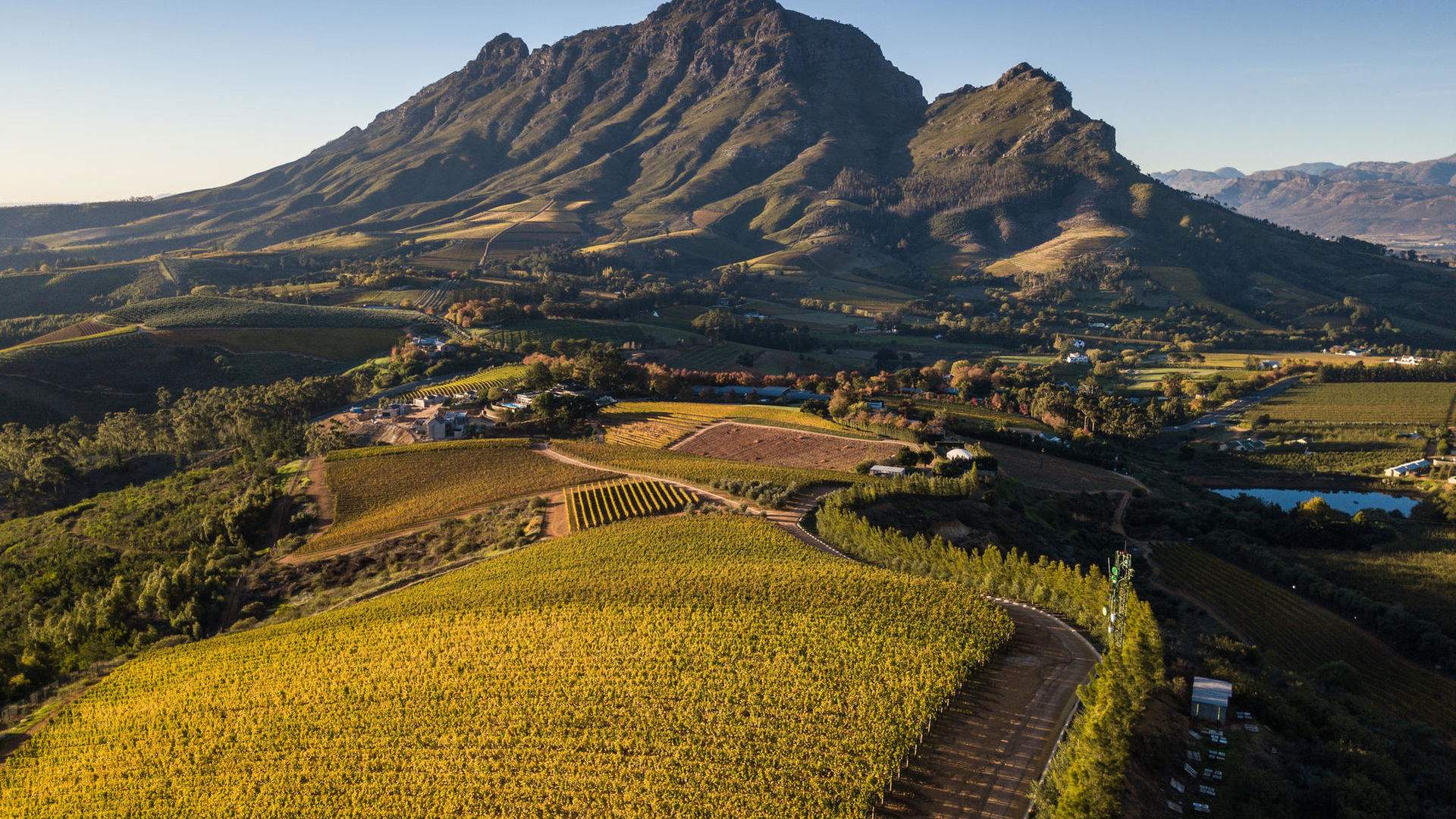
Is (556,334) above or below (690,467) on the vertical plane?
above

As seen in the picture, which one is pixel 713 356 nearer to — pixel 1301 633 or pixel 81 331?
pixel 1301 633

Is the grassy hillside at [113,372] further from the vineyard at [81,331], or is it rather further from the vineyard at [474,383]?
the vineyard at [474,383]

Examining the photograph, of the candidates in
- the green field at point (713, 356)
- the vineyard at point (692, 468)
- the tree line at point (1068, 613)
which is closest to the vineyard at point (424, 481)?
the vineyard at point (692, 468)

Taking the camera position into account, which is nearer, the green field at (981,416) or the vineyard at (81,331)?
the green field at (981,416)

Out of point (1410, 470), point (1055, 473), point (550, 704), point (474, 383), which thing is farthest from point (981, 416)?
point (550, 704)

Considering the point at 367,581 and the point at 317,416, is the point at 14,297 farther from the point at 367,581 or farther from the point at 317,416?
the point at 367,581

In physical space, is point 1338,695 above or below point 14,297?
below

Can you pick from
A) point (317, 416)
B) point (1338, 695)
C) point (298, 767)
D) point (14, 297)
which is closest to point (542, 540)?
point (298, 767)
